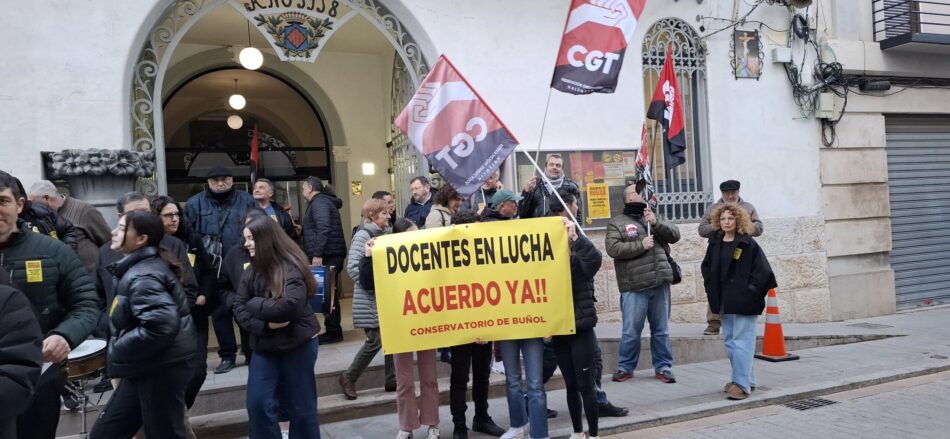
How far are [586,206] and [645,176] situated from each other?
7.52 feet

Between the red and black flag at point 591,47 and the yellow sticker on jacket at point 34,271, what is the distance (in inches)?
165


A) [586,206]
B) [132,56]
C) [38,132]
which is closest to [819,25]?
[586,206]

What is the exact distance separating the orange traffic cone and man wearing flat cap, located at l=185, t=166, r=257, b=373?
6.07 metres

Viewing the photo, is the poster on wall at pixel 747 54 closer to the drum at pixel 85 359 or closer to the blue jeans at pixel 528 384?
the blue jeans at pixel 528 384

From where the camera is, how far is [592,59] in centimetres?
602

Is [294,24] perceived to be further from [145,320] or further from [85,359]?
[145,320]

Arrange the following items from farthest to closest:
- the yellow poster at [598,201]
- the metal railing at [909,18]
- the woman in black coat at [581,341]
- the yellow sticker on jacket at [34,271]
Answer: the metal railing at [909,18]
the yellow poster at [598,201]
the woman in black coat at [581,341]
the yellow sticker on jacket at [34,271]

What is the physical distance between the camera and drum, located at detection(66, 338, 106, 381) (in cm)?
407

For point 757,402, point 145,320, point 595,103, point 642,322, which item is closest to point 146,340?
point 145,320

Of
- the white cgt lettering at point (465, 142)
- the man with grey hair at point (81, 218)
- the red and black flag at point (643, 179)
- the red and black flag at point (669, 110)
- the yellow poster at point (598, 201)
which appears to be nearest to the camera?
the white cgt lettering at point (465, 142)

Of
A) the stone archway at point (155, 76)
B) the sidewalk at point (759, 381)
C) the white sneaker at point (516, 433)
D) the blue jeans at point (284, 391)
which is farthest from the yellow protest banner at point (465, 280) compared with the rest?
the stone archway at point (155, 76)

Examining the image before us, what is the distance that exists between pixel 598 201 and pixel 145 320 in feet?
21.2

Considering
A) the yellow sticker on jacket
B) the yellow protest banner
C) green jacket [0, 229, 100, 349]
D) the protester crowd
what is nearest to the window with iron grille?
the protester crowd

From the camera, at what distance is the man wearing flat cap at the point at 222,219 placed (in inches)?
245
